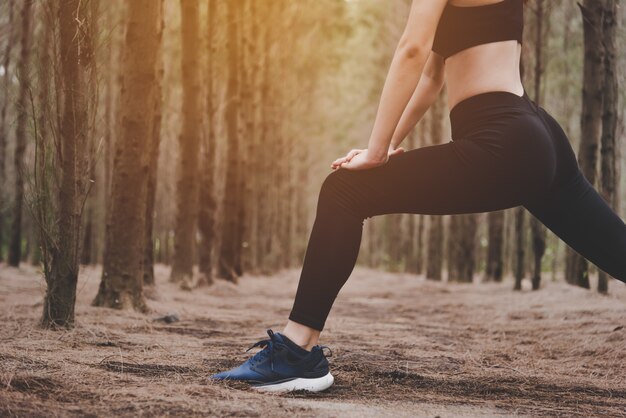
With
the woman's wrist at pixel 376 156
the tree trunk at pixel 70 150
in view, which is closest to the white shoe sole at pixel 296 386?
the woman's wrist at pixel 376 156

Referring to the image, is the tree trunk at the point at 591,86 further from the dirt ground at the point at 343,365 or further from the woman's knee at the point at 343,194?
the woman's knee at the point at 343,194

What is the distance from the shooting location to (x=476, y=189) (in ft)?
8.84

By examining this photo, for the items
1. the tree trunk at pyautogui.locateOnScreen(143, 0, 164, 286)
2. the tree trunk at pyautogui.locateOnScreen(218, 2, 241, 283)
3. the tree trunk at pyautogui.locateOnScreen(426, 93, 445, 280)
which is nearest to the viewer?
the tree trunk at pyautogui.locateOnScreen(143, 0, 164, 286)

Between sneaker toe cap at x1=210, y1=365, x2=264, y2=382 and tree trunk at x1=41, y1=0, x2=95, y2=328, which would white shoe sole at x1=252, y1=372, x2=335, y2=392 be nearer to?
sneaker toe cap at x1=210, y1=365, x2=264, y2=382

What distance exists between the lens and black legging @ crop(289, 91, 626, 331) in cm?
265

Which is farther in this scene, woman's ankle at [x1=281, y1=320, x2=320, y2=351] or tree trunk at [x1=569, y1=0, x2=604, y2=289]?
tree trunk at [x1=569, y1=0, x2=604, y2=289]

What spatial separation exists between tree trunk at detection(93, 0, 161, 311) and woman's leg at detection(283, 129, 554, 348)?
3947 mm

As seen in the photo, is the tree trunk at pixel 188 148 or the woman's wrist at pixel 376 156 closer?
the woman's wrist at pixel 376 156

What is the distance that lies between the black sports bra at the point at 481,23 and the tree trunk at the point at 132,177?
4377mm

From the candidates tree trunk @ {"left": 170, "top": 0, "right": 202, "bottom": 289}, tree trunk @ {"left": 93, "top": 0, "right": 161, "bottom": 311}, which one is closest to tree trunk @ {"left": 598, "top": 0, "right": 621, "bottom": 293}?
tree trunk @ {"left": 93, "top": 0, "right": 161, "bottom": 311}

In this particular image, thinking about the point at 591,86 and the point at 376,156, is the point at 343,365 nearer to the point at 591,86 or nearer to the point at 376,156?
the point at 376,156

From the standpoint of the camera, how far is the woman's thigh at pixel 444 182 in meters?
2.66

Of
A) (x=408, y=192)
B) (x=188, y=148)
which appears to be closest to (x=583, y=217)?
(x=408, y=192)

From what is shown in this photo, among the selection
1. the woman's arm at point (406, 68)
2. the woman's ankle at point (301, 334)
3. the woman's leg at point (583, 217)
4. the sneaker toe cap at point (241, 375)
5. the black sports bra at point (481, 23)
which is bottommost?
the sneaker toe cap at point (241, 375)
